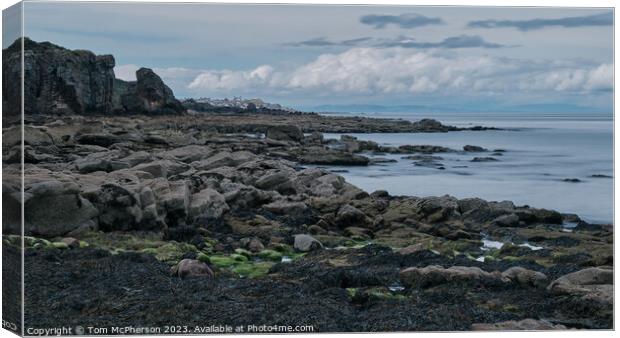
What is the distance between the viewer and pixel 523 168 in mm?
14805

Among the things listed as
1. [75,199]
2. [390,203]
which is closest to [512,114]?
[390,203]

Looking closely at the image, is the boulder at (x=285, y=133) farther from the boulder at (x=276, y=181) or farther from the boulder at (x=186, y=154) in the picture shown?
the boulder at (x=186, y=154)

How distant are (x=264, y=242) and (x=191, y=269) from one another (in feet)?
4.04

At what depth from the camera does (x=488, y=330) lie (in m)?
13.1

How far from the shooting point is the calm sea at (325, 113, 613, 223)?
14516 millimetres

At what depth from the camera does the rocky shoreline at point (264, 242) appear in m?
13.2

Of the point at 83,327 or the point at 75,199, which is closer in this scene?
the point at 83,327

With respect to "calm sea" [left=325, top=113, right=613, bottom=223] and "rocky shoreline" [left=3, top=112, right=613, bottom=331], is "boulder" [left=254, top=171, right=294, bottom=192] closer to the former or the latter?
"rocky shoreline" [left=3, top=112, right=613, bottom=331]

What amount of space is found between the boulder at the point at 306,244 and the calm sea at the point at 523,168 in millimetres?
1103

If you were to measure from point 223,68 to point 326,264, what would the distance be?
3049 mm

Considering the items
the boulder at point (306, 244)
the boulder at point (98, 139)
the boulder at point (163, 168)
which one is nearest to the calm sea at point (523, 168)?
the boulder at point (306, 244)

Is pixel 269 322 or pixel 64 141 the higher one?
pixel 64 141

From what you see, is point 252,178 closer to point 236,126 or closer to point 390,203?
point 236,126

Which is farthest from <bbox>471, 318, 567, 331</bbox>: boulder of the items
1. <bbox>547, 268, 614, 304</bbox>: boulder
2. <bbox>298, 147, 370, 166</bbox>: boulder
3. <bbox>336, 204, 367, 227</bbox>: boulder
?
<bbox>298, 147, 370, 166</bbox>: boulder
